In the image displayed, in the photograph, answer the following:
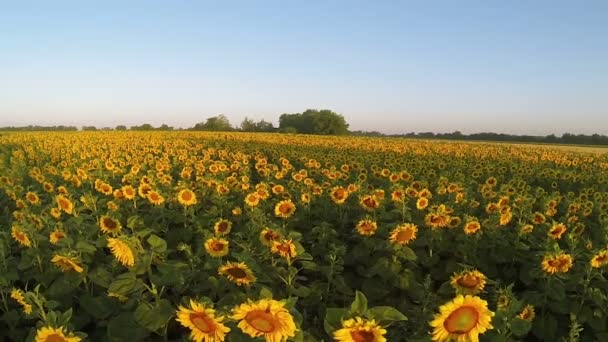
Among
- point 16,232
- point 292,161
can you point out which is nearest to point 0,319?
point 16,232

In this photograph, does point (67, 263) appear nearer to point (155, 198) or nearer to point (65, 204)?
point (65, 204)

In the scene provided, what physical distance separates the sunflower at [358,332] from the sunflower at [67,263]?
199cm

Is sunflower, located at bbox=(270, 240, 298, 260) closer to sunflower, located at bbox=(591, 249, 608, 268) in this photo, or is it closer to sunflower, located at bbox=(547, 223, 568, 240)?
sunflower, located at bbox=(591, 249, 608, 268)

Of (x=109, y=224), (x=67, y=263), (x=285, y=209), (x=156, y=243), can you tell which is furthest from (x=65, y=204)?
(x=156, y=243)

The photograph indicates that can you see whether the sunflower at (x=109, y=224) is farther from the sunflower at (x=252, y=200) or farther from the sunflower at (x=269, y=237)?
the sunflower at (x=252, y=200)

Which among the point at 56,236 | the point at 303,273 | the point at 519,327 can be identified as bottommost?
the point at 303,273

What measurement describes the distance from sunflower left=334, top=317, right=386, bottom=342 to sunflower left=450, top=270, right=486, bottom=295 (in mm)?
1378

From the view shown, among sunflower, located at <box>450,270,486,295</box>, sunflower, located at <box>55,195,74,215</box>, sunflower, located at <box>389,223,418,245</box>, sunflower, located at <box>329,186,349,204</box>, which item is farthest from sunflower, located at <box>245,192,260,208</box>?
sunflower, located at <box>450,270,486,295</box>

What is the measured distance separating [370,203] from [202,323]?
3.59 meters

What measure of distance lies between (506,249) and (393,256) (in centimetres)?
155

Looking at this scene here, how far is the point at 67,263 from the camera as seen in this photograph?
3.04 meters

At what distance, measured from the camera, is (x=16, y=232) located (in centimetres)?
399

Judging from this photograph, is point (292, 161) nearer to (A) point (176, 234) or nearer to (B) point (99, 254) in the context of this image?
(A) point (176, 234)

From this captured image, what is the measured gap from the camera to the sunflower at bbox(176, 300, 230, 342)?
1940 mm
